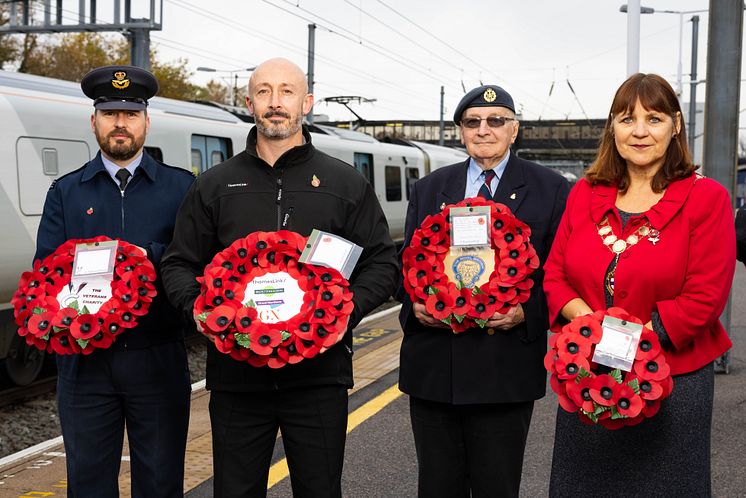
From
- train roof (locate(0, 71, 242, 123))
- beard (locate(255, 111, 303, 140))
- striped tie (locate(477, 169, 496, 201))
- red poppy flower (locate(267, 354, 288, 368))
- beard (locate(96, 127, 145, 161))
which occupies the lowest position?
red poppy flower (locate(267, 354, 288, 368))

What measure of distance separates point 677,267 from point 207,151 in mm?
10384

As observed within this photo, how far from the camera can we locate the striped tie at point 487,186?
3.71 meters

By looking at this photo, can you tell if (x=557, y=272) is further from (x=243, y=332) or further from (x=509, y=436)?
(x=243, y=332)

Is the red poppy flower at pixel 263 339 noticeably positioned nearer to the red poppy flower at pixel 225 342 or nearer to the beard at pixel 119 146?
the red poppy flower at pixel 225 342

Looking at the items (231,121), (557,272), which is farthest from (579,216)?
(231,121)

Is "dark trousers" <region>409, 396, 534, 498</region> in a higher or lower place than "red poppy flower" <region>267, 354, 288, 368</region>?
lower

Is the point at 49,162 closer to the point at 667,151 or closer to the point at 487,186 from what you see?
the point at 487,186

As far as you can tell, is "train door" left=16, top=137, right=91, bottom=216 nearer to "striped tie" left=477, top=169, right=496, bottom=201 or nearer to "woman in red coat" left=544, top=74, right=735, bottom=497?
"striped tie" left=477, top=169, right=496, bottom=201

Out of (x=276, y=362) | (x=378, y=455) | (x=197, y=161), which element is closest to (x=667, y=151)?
(x=276, y=362)

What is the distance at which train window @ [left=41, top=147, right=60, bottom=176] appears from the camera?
9.16 meters

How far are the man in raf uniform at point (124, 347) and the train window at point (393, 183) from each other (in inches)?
651

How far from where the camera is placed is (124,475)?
502cm

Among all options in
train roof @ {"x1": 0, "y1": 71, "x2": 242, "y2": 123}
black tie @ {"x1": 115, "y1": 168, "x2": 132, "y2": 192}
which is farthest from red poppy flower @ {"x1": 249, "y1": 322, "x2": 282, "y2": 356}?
train roof @ {"x1": 0, "y1": 71, "x2": 242, "y2": 123}

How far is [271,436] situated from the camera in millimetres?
3365
